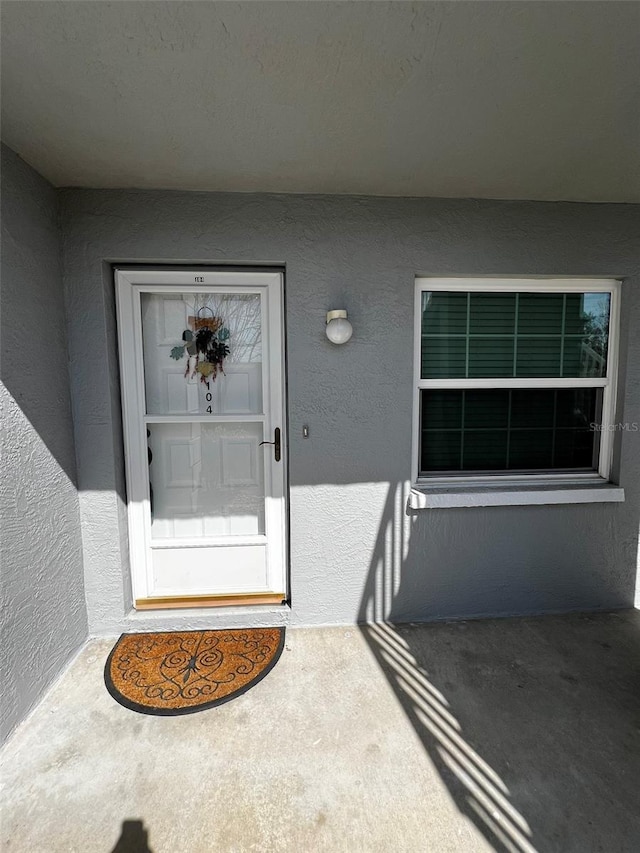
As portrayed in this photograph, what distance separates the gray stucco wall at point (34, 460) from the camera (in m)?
1.83

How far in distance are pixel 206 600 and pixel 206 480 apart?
0.79 meters

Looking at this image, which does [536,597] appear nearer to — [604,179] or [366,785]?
[366,785]

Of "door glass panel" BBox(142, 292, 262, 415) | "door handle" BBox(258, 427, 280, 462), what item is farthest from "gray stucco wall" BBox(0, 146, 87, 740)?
"door handle" BBox(258, 427, 280, 462)

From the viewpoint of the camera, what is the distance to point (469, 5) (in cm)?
119

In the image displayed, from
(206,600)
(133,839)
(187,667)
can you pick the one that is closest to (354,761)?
(133,839)

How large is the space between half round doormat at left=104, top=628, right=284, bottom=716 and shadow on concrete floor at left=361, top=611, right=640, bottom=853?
71cm

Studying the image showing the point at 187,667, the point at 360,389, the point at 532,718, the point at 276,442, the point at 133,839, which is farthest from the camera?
the point at 276,442

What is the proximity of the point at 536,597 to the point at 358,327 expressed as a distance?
2.17 metres

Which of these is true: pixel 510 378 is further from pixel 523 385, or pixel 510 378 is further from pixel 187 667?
pixel 187 667

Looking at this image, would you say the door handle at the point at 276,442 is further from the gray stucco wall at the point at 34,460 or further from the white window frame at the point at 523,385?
the gray stucco wall at the point at 34,460

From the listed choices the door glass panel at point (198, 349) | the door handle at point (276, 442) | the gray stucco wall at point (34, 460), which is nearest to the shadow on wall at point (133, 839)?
the gray stucco wall at point (34, 460)

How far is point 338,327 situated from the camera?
2.28 m

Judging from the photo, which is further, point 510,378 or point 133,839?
point 510,378

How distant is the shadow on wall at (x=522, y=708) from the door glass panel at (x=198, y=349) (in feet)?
4.15
